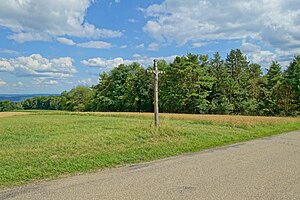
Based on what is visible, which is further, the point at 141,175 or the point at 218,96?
the point at 218,96

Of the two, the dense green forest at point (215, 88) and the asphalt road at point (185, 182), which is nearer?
the asphalt road at point (185, 182)

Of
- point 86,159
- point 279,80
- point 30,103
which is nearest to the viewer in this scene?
point 86,159

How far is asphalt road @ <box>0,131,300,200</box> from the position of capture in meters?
5.05

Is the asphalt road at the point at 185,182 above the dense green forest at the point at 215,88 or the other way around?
the other way around

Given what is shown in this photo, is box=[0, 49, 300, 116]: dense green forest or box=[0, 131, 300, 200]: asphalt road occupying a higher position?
box=[0, 49, 300, 116]: dense green forest

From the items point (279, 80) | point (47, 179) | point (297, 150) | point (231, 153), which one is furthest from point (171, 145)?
point (279, 80)

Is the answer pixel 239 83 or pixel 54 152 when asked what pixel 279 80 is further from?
pixel 54 152

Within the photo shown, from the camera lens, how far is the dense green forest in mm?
48244

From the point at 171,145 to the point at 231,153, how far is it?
2.41 m

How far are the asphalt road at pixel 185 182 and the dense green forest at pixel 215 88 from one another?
40.2m

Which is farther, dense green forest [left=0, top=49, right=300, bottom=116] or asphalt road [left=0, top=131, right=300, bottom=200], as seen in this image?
dense green forest [left=0, top=49, right=300, bottom=116]

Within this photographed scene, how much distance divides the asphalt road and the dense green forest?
40.2 m

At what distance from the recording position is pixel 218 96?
2176 inches

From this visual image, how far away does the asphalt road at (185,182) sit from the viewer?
5047 millimetres
